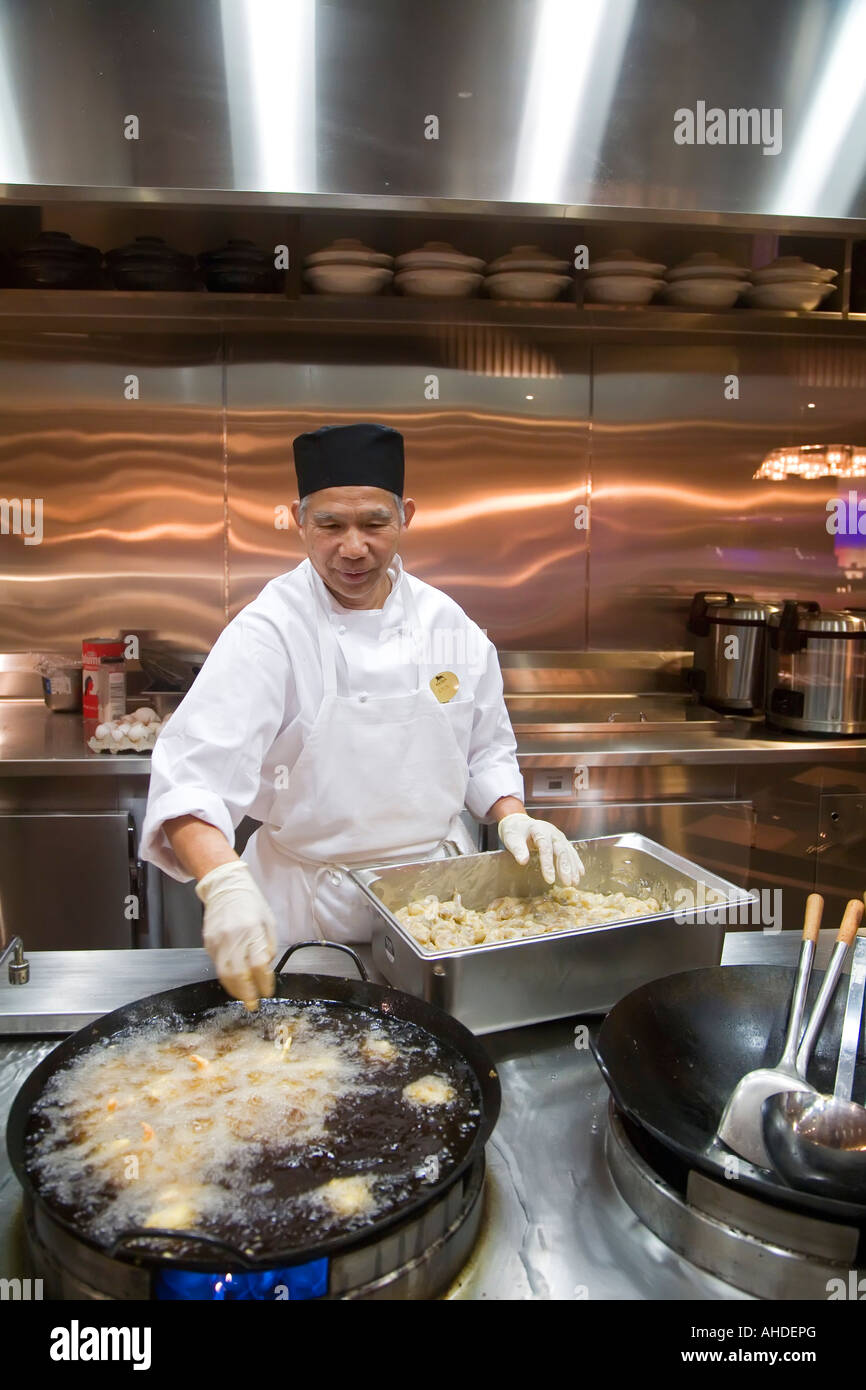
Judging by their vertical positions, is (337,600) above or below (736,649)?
above

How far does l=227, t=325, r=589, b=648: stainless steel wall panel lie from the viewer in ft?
11.6

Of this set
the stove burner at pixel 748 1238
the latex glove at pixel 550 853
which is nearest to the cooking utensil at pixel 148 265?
the latex glove at pixel 550 853

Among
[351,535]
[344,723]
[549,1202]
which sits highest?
[351,535]

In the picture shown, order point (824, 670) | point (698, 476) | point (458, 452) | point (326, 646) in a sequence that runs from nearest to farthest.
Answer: point (326, 646), point (824, 670), point (458, 452), point (698, 476)

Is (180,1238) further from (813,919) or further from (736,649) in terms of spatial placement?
(736,649)

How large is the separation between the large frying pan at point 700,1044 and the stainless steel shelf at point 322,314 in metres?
2.70

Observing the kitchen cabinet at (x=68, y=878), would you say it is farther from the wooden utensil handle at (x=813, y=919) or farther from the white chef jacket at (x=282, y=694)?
the wooden utensil handle at (x=813, y=919)

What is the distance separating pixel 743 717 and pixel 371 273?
2034mm

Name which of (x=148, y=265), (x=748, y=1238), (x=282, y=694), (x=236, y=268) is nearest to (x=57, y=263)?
(x=148, y=265)

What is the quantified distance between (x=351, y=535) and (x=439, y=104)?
5.02 ft

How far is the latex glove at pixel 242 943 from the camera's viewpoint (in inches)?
46.3

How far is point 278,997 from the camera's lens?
4.13 ft

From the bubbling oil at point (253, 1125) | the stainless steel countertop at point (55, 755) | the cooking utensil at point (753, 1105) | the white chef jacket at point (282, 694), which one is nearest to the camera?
the bubbling oil at point (253, 1125)
